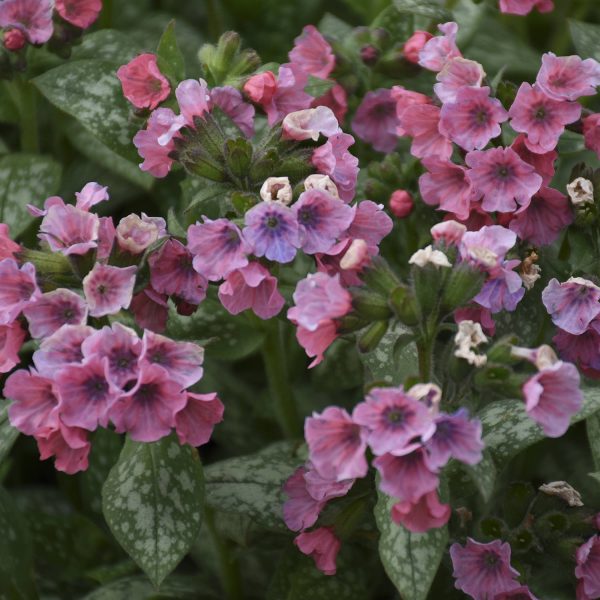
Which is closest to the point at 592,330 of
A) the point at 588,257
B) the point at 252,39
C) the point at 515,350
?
the point at 588,257

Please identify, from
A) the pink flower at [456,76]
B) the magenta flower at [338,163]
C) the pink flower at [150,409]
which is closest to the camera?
the pink flower at [150,409]

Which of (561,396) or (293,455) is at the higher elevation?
(561,396)

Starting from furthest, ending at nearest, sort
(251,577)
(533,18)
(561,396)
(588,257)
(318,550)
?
(533,18) → (251,577) → (588,257) → (318,550) → (561,396)

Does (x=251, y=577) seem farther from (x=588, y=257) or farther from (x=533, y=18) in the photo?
(x=533, y=18)

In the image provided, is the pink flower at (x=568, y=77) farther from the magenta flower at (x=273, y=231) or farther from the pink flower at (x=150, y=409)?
the pink flower at (x=150, y=409)

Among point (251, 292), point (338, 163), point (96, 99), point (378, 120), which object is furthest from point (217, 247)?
point (378, 120)

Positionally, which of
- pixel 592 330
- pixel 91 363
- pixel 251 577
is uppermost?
pixel 91 363

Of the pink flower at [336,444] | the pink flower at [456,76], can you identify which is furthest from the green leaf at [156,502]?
the pink flower at [456,76]
